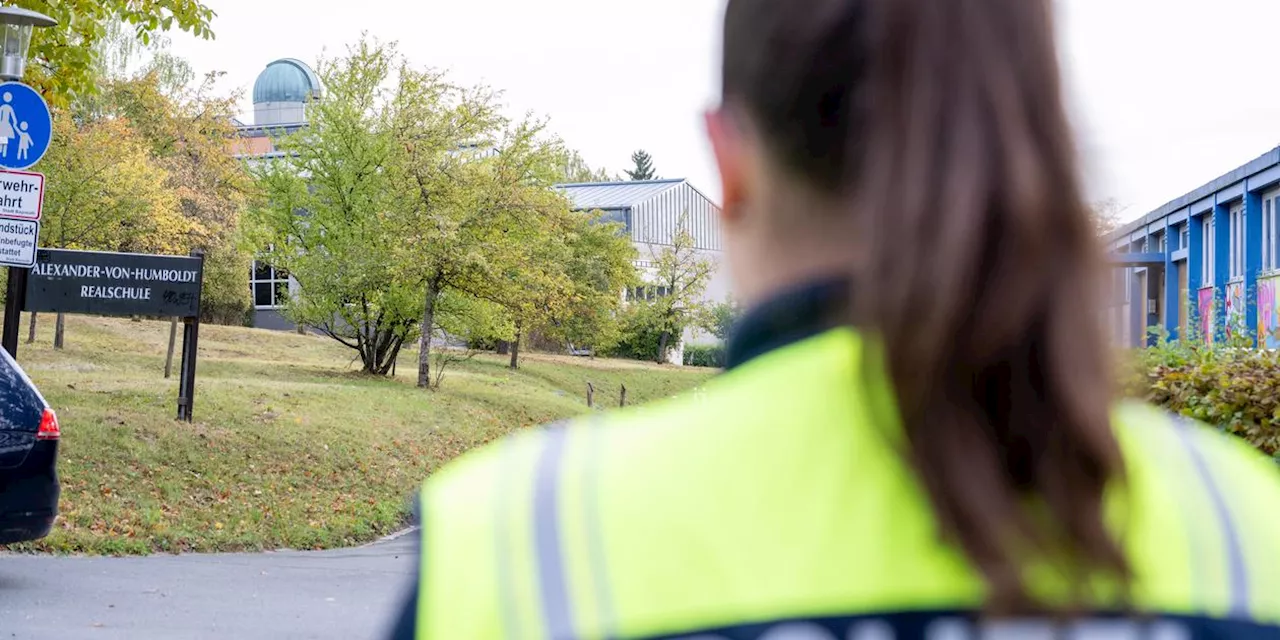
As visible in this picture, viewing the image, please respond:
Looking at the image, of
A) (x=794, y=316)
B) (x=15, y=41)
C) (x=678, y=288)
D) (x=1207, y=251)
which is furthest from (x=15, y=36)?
(x=678, y=288)

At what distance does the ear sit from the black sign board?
14221 mm

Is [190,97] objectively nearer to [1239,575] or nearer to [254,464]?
[254,464]

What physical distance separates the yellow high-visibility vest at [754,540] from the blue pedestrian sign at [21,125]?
11.6m

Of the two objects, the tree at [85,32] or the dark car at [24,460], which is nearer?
the dark car at [24,460]

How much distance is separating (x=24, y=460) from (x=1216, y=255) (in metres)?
25.8

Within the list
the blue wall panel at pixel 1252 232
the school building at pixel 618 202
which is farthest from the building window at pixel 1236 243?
the school building at pixel 618 202

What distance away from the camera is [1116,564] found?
92cm

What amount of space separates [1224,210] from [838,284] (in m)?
29.7

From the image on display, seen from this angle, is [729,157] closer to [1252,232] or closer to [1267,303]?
[1267,303]

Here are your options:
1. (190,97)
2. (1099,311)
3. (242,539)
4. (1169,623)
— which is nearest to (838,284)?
(1099,311)

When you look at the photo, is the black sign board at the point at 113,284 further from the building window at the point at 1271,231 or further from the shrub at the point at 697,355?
the shrub at the point at 697,355

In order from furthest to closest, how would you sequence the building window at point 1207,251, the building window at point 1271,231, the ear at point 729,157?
1. the building window at point 1207,251
2. the building window at point 1271,231
3. the ear at point 729,157

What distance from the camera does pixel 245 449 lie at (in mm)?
14836

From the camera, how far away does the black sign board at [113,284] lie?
14250mm
